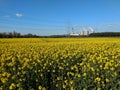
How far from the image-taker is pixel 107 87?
673cm

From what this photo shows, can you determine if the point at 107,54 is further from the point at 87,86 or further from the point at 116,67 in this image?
the point at 87,86

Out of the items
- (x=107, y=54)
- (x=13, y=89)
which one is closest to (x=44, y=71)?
(x=13, y=89)

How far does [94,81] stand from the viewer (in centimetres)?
694

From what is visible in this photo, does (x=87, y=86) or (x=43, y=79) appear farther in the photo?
(x=43, y=79)

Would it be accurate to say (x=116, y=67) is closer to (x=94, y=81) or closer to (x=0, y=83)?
(x=94, y=81)

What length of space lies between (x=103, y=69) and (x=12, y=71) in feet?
10.3

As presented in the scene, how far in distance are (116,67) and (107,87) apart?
2170 millimetres

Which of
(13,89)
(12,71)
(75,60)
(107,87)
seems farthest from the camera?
(75,60)

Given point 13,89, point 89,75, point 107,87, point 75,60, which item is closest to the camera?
point 13,89

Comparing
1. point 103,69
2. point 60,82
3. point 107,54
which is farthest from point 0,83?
point 107,54

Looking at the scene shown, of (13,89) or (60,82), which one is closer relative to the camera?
(13,89)

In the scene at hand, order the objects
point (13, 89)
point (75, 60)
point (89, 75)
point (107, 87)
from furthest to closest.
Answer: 1. point (75, 60)
2. point (89, 75)
3. point (107, 87)
4. point (13, 89)

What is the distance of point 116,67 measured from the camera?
8.75m

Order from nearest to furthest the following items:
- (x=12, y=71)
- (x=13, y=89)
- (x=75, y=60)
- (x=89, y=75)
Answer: (x=13, y=89) < (x=89, y=75) < (x=12, y=71) < (x=75, y=60)
